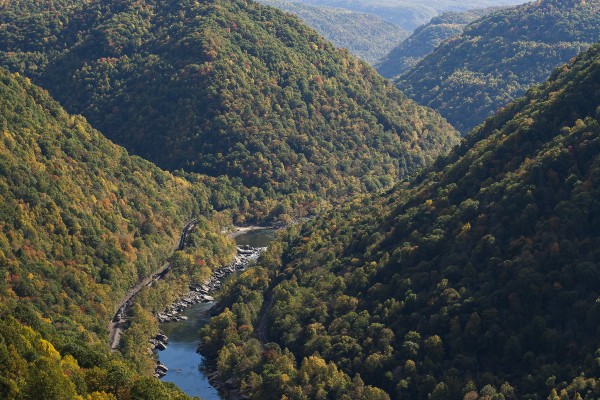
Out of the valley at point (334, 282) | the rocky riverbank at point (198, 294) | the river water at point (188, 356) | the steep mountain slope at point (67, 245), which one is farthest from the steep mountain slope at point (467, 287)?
the steep mountain slope at point (67, 245)

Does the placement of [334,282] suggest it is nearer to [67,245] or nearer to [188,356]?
[188,356]

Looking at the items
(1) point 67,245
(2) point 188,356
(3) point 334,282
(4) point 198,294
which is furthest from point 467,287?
(1) point 67,245

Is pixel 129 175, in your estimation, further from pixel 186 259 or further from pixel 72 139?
pixel 186 259

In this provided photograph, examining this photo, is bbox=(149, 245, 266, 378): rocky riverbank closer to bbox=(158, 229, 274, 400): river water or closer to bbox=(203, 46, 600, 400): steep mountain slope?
bbox=(158, 229, 274, 400): river water

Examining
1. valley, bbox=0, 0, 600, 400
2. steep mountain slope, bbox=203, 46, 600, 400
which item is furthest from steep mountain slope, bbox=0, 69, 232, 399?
steep mountain slope, bbox=203, 46, 600, 400

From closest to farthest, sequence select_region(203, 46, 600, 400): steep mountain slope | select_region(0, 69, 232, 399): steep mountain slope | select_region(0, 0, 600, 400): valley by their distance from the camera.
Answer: select_region(0, 69, 232, 399): steep mountain slope
select_region(0, 0, 600, 400): valley
select_region(203, 46, 600, 400): steep mountain slope
